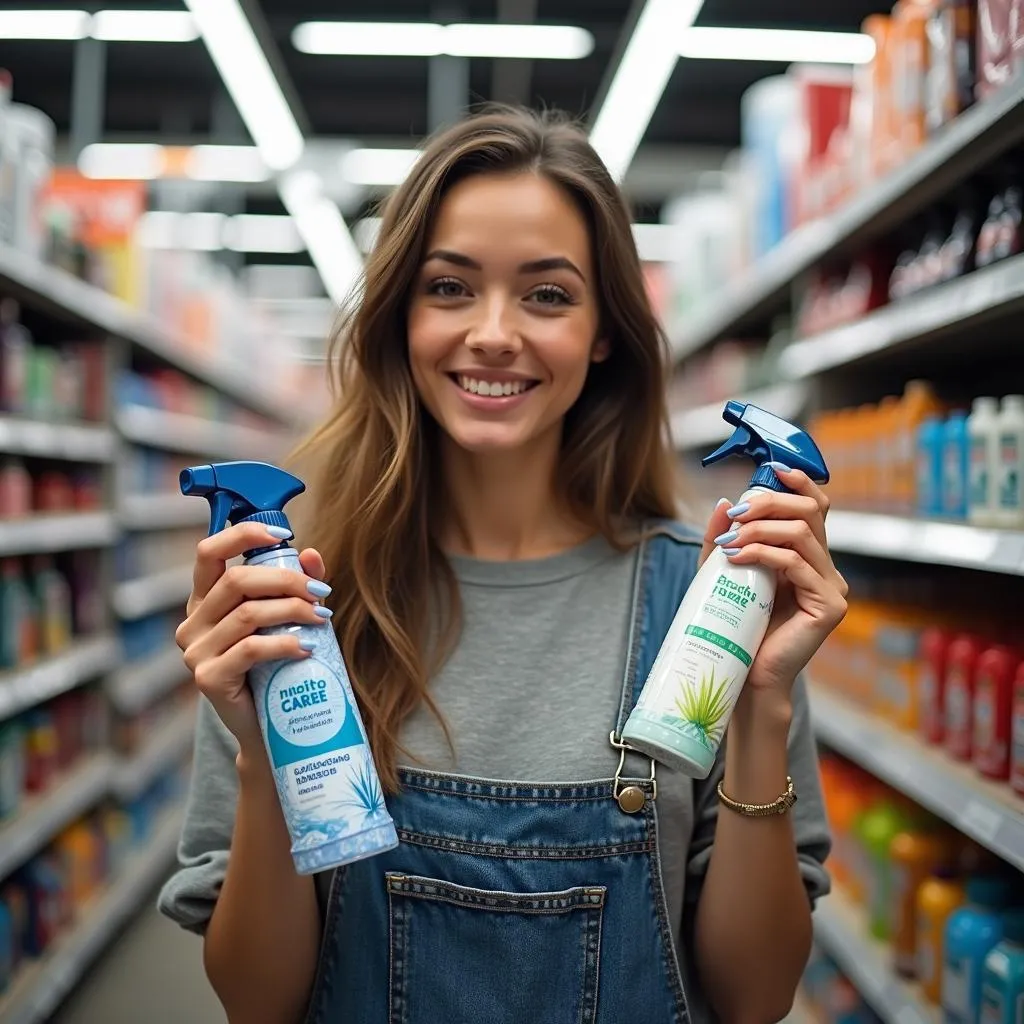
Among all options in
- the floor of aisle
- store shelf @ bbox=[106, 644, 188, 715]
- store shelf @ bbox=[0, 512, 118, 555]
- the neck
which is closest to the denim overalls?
the neck

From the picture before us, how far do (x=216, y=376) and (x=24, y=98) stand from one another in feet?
21.9

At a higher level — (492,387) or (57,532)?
(492,387)

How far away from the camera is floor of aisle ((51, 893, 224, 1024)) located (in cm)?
349

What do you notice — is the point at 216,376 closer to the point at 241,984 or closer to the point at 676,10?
the point at 676,10

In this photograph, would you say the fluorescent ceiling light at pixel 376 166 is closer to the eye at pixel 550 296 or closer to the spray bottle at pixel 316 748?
the eye at pixel 550 296

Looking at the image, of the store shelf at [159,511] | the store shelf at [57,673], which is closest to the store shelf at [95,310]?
the store shelf at [159,511]

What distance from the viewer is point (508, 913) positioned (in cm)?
129

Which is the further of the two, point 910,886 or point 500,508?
point 910,886

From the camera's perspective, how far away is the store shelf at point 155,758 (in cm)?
412

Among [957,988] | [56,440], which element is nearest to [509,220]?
[957,988]

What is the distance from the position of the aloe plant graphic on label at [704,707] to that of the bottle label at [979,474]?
0.98 m

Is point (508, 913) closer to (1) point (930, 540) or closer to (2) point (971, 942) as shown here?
(2) point (971, 942)

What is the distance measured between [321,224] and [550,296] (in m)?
7.62

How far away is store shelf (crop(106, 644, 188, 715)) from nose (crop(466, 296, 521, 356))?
3243 millimetres
